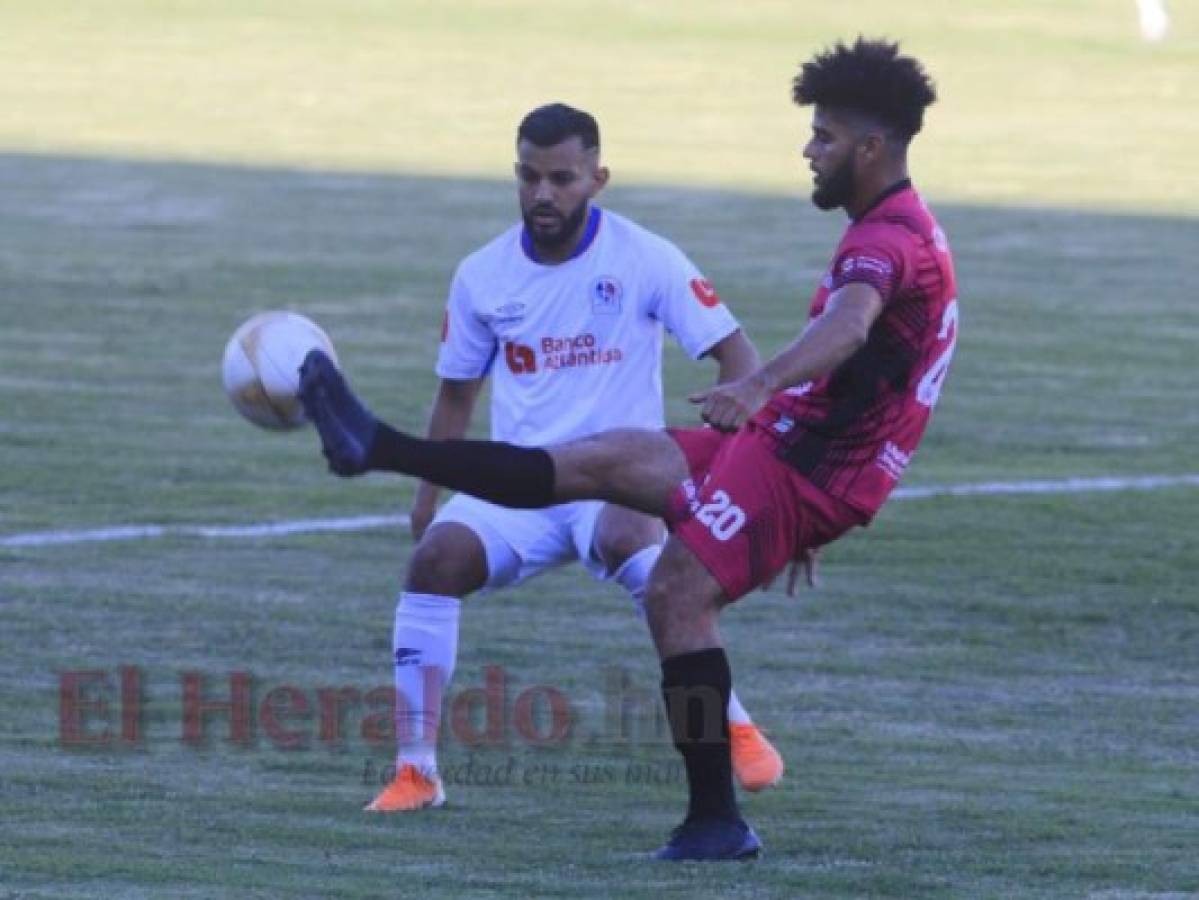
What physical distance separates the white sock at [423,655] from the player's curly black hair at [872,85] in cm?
191

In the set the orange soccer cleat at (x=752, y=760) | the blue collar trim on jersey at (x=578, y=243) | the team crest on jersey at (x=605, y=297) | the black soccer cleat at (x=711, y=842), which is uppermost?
the blue collar trim on jersey at (x=578, y=243)

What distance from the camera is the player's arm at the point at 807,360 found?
7.12m

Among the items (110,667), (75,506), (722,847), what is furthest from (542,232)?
(75,506)

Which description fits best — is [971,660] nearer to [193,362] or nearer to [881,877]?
[881,877]

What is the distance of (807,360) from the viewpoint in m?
7.23

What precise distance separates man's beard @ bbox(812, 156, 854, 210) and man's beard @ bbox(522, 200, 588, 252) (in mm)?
1184

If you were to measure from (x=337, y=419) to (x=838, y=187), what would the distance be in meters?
1.47

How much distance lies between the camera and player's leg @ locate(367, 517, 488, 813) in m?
8.71

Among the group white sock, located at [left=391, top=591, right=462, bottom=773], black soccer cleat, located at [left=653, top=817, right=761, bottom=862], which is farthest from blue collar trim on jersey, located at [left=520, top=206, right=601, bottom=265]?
black soccer cleat, located at [left=653, top=817, right=761, bottom=862]

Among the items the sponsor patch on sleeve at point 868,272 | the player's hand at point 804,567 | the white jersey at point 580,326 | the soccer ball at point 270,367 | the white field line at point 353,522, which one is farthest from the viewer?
the white field line at point 353,522

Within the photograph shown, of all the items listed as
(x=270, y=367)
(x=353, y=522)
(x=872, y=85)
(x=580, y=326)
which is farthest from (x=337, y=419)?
(x=353, y=522)

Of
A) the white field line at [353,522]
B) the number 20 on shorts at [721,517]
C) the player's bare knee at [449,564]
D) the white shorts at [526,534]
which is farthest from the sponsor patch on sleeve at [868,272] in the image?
the white field line at [353,522]

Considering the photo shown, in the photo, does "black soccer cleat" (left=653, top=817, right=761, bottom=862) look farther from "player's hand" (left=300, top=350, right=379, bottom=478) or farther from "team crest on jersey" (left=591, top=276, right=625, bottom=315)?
"team crest on jersey" (left=591, top=276, right=625, bottom=315)

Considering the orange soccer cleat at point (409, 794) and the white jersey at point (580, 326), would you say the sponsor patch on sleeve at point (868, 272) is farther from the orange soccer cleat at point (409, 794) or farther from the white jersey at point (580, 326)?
the orange soccer cleat at point (409, 794)
